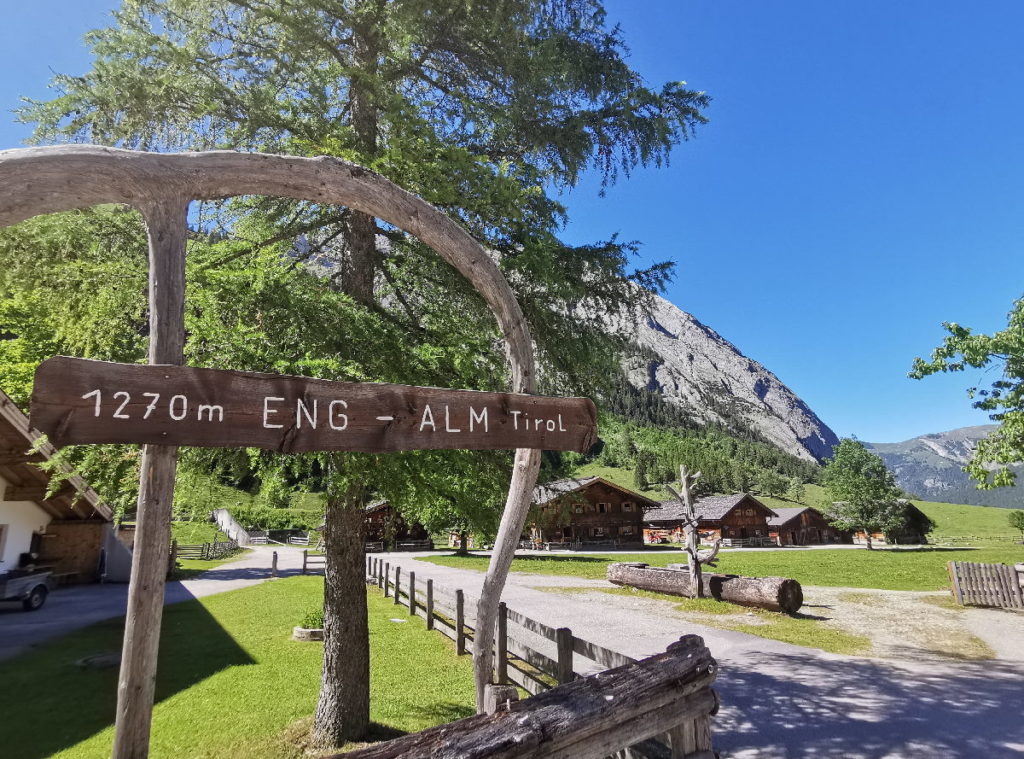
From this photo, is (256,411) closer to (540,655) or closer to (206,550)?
(540,655)

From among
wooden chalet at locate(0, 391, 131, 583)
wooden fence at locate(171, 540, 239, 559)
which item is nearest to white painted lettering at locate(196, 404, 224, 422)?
wooden chalet at locate(0, 391, 131, 583)

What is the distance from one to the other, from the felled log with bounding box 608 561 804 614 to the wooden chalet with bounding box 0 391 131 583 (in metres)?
17.0

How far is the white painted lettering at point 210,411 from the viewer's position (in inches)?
97.2

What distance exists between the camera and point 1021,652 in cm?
995

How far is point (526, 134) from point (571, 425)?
18.5ft

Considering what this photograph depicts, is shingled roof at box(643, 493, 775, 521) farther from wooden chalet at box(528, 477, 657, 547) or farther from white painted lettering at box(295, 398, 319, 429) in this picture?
white painted lettering at box(295, 398, 319, 429)

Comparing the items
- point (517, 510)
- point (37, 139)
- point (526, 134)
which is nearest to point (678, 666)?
point (517, 510)

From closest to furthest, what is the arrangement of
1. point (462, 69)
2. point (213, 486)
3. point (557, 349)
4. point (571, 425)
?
point (571, 425)
point (213, 486)
point (557, 349)
point (462, 69)

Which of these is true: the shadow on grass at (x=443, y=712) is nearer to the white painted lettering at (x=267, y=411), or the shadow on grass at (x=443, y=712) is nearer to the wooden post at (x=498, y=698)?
the wooden post at (x=498, y=698)

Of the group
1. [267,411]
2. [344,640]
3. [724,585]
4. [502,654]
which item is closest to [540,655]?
[502,654]

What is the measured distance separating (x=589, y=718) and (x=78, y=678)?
10.3m

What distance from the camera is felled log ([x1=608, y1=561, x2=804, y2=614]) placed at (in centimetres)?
1412

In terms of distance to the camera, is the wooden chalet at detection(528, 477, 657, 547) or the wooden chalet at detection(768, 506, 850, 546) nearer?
the wooden chalet at detection(528, 477, 657, 547)

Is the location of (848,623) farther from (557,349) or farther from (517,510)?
(517,510)
